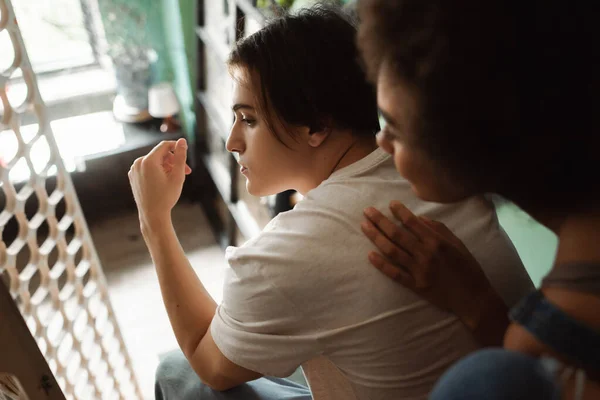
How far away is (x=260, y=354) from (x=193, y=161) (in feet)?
6.32

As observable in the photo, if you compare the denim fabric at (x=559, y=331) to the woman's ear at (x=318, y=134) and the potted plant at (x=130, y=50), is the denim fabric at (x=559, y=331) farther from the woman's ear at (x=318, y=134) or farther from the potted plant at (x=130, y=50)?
the potted plant at (x=130, y=50)

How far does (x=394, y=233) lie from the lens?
0.65m

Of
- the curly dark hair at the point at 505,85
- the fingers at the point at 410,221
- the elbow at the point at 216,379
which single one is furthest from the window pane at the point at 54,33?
the curly dark hair at the point at 505,85

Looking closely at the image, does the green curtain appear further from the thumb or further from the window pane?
the thumb

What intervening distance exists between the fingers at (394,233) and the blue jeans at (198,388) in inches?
18.0

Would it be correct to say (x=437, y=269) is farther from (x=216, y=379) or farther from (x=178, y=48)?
(x=178, y=48)

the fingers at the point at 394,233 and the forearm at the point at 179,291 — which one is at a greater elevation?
the fingers at the point at 394,233

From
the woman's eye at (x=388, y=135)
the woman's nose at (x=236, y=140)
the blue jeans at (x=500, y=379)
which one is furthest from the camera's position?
the woman's nose at (x=236, y=140)

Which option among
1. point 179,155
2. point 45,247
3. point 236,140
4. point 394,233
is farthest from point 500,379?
point 45,247

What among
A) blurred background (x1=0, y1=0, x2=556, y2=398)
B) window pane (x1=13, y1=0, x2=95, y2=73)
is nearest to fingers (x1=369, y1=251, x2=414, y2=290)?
blurred background (x1=0, y1=0, x2=556, y2=398)

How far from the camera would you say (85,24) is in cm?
237

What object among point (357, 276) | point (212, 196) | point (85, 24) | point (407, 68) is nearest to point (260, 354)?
point (357, 276)

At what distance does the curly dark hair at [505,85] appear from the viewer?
39cm

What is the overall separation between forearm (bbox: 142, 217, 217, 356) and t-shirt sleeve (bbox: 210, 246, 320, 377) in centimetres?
14
